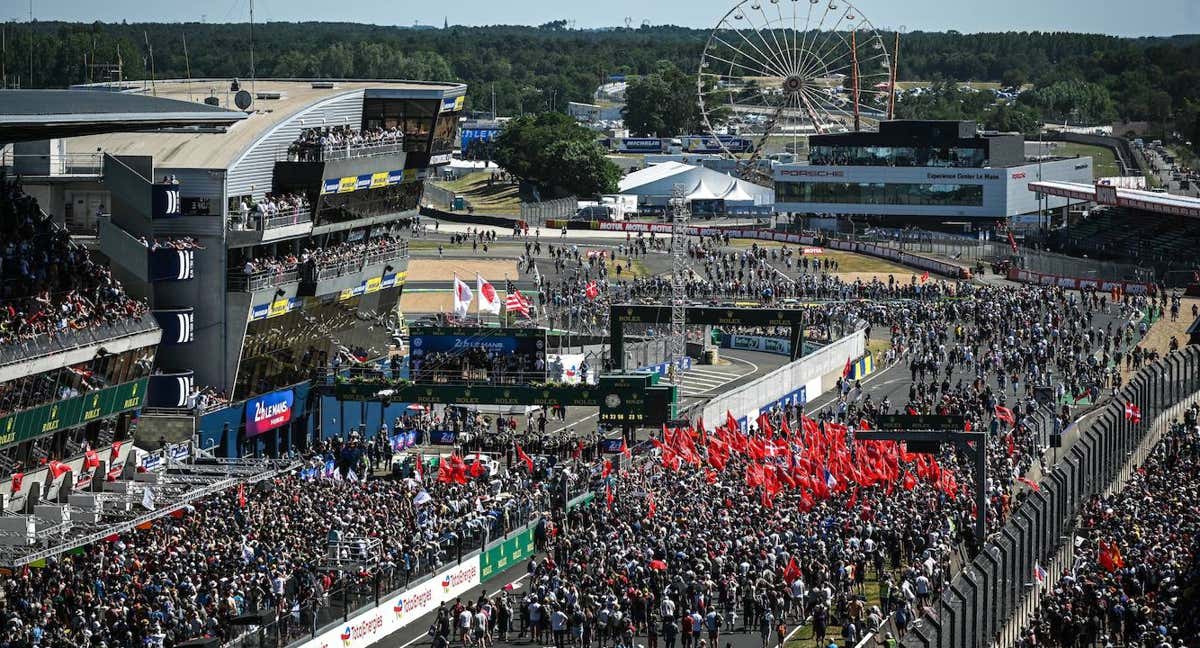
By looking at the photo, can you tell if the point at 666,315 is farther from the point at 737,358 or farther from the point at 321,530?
the point at 321,530

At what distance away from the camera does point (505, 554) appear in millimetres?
46031

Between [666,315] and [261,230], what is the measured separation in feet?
57.0

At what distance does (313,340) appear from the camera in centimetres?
6700

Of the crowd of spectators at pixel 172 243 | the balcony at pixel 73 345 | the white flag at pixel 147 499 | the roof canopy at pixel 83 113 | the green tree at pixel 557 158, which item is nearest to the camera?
the white flag at pixel 147 499

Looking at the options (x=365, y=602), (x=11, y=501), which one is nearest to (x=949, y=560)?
(x=365, y=602)

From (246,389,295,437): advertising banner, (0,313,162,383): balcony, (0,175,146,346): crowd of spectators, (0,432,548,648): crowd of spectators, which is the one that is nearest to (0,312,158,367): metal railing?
(0,313,162,383): balcony

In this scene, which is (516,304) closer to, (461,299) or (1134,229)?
(461,299)

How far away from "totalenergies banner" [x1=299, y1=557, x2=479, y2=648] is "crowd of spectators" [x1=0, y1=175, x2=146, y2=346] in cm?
1195

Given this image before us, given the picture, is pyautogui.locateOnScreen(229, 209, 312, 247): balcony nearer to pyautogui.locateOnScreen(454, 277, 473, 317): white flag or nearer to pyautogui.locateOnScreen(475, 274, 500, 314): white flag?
pyautogui.locateOnScreen(454, 277, 473, 317): white flag

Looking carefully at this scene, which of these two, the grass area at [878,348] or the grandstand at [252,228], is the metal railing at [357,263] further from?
the grass area at [878,348]

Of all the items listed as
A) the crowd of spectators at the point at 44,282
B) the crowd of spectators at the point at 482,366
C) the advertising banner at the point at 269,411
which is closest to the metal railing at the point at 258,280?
the advertising banner at the point at 269,411

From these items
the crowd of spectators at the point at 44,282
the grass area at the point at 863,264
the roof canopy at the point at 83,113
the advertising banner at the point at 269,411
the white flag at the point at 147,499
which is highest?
the roof canopy at the point at 83,113

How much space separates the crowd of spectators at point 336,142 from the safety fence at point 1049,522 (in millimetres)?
25373

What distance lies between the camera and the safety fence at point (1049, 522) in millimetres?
33594
